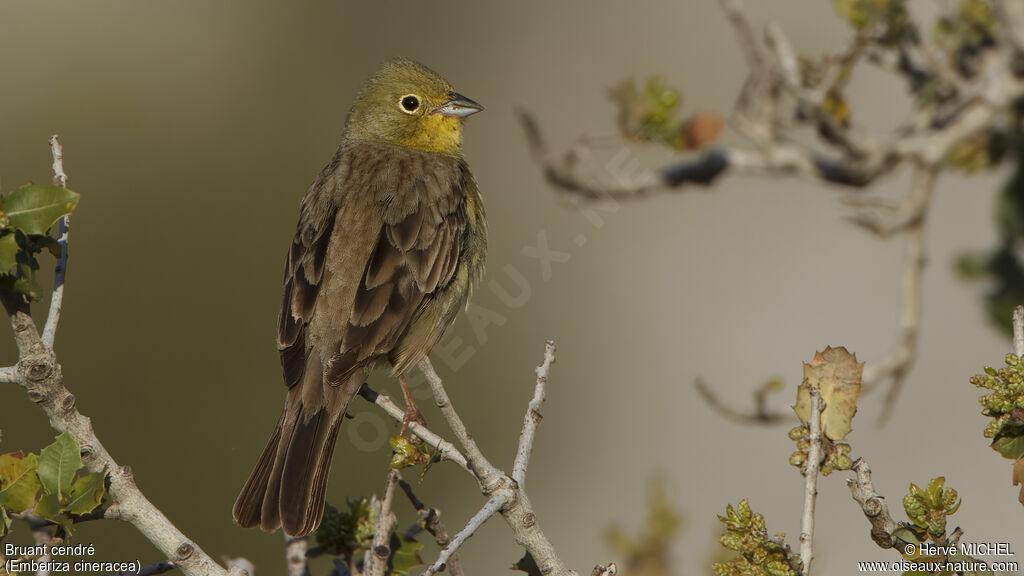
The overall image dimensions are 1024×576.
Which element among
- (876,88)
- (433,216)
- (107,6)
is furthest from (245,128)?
(433,216)

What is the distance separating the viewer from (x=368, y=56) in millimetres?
12281

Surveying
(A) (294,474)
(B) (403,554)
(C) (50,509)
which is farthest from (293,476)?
(C) (50,509)

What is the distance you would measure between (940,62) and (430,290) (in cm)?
207

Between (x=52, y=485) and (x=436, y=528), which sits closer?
(x=52, y=485)

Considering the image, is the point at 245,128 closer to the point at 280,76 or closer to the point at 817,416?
the point at 280,76

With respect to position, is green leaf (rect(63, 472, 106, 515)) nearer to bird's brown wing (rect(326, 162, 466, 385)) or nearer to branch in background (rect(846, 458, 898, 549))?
bird's brown wing (rect(326, 162, 466, 385))

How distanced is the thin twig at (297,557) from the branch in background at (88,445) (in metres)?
0.46

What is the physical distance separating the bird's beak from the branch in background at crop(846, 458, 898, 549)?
315 centimetres

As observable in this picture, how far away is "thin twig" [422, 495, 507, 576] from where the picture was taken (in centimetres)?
242

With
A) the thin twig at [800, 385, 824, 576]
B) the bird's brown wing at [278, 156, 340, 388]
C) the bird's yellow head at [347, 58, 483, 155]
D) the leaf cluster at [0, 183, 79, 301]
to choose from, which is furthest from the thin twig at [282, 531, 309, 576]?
the bird's yellow head at [347, 58, 483, 155]

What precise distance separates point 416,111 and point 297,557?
267cm

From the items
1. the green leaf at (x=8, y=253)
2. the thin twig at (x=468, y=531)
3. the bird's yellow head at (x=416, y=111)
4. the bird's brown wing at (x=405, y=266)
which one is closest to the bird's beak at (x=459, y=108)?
the bird's yellow head at (x=416, y=111)

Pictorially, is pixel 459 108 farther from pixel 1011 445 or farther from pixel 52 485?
pixel 1011 445

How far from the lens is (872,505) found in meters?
2.44
